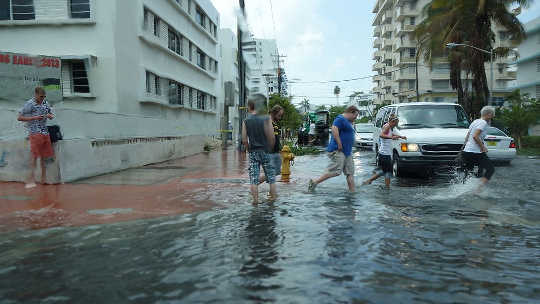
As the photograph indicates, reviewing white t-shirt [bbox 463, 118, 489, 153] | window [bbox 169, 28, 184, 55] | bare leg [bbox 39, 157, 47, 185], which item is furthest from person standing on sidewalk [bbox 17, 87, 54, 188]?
window [bbox 169, 28, 184, 55]

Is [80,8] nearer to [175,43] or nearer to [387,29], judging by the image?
[175,43]

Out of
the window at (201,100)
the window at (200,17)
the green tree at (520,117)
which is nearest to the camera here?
A: the green tree at (520,117)

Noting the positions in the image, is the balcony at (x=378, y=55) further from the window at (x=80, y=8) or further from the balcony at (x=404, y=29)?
the window at (x=80, y=8)

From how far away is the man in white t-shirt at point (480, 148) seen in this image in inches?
310

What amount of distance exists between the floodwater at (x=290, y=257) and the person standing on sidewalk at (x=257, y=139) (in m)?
0.64

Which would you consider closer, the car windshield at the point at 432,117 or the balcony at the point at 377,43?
the car windshield at the point at 432,117

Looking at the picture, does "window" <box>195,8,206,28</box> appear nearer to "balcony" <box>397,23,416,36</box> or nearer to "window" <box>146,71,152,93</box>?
"window" <box>146,71,152,93</box>

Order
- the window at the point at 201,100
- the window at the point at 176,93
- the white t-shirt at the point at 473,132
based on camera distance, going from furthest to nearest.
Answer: the window at the point at 201,100
the window at the point at 176,93
the white t-shirt at the point at 473,132

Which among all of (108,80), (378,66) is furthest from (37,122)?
(378,66)

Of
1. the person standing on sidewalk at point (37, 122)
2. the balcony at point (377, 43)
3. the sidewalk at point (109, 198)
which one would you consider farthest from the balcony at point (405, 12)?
the person standing on sidewalk at point (37, 122)

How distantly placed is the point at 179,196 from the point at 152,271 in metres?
4.35

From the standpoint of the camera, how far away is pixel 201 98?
31.8 meters

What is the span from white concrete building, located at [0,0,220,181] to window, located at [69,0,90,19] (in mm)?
37

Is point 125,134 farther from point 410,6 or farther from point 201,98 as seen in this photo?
point 410,6
